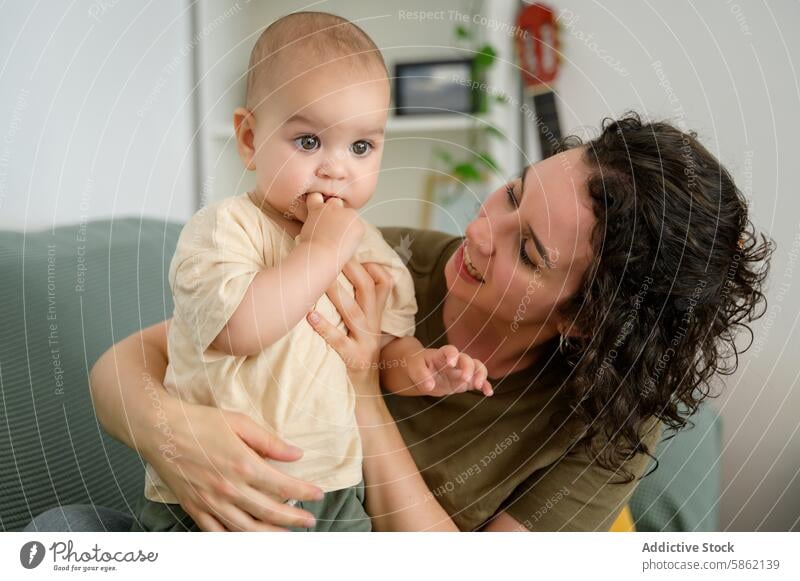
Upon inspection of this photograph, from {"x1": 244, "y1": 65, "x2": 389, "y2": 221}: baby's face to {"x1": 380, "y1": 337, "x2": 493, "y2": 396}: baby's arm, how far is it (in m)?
0.12

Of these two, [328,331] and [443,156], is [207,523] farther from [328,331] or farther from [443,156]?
[443,156]

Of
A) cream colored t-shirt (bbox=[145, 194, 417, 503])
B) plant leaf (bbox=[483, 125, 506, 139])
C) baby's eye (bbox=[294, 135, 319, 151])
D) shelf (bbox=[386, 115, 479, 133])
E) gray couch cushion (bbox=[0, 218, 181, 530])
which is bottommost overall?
gray couch cushion (bbox=[0, 218, 181, 530])

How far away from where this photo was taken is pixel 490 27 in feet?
1.88

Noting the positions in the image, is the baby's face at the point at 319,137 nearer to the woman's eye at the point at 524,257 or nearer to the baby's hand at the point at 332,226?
the baby's hand at the point at 332,226

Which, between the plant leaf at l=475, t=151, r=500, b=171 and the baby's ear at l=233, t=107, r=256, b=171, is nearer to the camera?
the baby's ear at l=233, t=107, r=256, b=171

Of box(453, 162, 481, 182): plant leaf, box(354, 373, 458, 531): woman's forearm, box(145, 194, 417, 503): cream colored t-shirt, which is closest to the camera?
box(145, 194, 417, 503): cream colored t-shirt

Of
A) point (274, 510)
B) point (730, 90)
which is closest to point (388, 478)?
point (274, 510)

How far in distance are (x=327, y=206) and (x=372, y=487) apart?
0.70 feet

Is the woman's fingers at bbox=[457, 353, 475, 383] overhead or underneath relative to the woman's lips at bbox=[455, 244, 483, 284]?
underneath

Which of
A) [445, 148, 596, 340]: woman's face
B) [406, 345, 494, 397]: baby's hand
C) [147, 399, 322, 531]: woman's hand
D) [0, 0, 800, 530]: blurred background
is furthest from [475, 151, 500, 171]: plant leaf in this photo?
[147, 399, 322, 531]: woman's hand

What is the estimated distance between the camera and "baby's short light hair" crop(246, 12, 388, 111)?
43cm

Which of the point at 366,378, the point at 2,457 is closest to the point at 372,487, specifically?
the point at 366,378

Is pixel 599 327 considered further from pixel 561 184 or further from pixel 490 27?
pixel 490 27

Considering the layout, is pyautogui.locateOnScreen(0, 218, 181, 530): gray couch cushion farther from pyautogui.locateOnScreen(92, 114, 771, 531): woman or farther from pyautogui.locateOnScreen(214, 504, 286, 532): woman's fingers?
pyautogui.locateOnScreen(214, 504, 286, 532): woman's fingers
